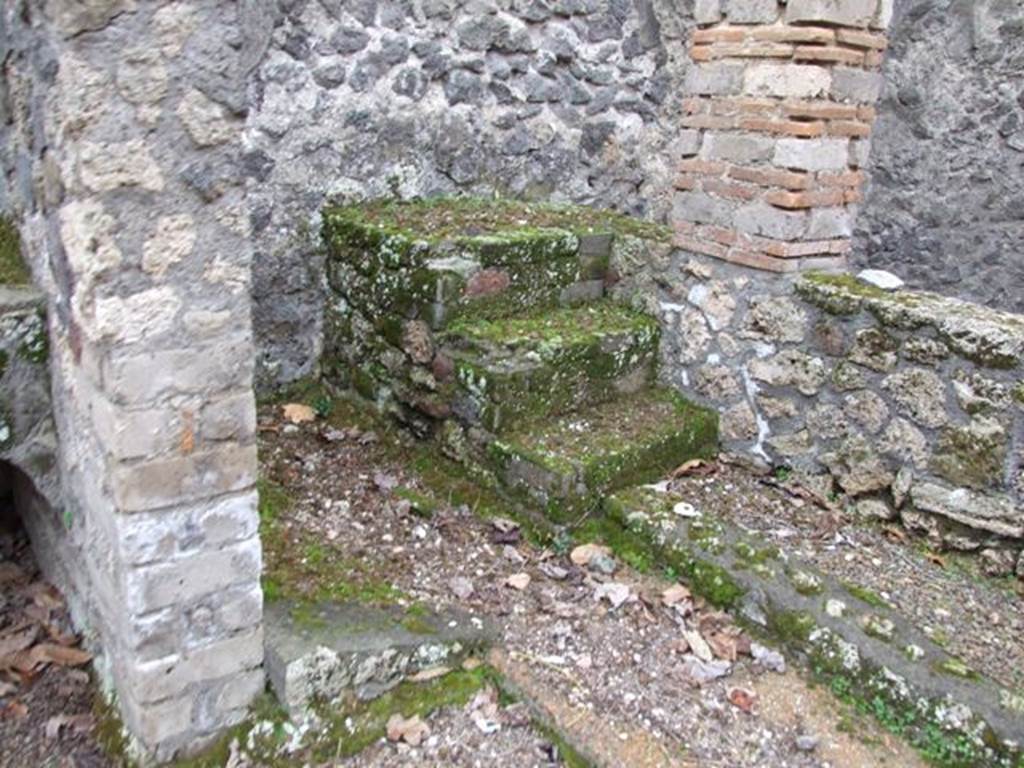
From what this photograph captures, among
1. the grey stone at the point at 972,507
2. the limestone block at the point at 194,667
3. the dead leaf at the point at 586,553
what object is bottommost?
the dead leaf at the point at 586,553

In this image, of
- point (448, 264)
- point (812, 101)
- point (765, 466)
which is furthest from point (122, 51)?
point (765, 466)

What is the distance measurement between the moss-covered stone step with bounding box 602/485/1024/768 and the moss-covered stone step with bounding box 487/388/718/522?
4.8 inches

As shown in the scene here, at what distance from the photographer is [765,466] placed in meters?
4.04

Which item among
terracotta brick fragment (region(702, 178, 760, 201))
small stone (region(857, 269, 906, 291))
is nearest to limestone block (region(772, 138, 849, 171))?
terracotta brick fragment (region(702, 178, 760, 201))

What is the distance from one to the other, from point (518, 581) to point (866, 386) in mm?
1535

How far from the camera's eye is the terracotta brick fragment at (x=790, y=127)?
3.68 m

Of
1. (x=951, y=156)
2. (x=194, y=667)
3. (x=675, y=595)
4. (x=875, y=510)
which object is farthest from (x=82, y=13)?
(x=951, y=156)

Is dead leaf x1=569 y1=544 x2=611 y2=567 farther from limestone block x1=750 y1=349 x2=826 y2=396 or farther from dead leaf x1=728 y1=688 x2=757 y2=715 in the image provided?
limestone block x1=750 y1=349 x2=826 y2=396

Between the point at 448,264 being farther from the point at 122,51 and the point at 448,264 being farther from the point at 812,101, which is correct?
the point at 122,51

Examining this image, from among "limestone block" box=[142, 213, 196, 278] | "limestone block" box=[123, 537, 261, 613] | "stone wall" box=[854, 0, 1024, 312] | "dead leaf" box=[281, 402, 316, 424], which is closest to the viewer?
"limestone block" box=[142, 213, 196, 278]

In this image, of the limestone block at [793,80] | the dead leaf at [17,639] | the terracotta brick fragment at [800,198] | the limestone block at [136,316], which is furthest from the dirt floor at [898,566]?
the dead leaf at [17,639]

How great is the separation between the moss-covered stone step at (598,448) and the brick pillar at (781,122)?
718 mm

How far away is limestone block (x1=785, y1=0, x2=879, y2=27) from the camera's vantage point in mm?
3576

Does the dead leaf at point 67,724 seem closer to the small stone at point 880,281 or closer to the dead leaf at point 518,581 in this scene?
the dead leaf at point 518,581
